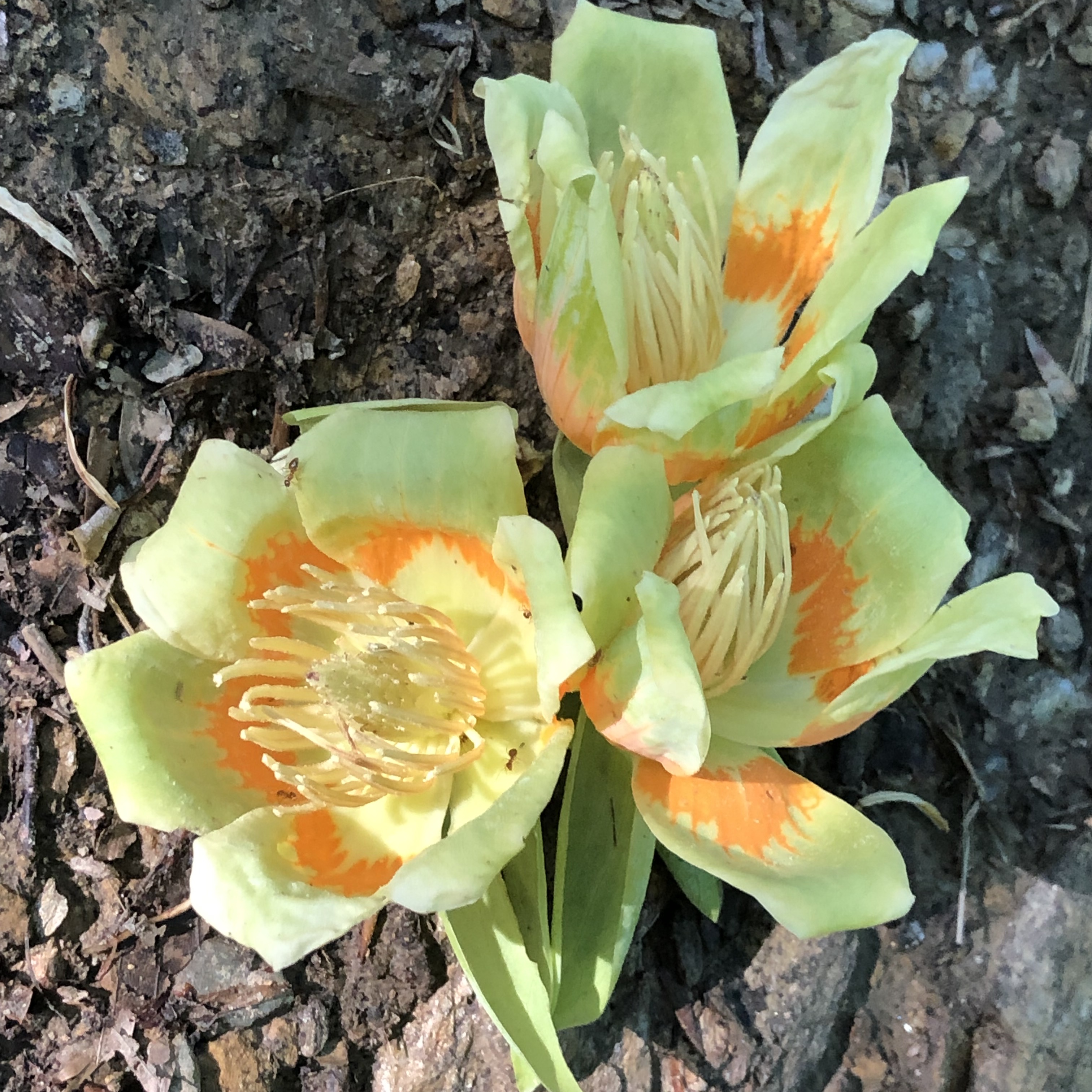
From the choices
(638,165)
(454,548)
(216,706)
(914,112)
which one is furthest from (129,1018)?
(914,112)

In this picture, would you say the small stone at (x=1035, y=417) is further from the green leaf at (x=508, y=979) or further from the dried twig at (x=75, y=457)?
the dried twig at (x=75, y=457)

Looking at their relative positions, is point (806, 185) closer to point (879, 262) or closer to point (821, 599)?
point (879, 262)

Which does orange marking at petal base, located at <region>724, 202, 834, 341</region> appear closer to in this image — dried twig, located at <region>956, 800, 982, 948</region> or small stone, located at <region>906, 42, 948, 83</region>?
small stone, located at <region>906, 42, 948, 83</region>

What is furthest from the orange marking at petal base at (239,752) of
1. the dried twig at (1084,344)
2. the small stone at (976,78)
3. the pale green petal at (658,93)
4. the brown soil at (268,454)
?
the small stone at (976,78)

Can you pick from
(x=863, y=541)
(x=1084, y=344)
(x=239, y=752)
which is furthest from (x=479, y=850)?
(x=1084, y=344)

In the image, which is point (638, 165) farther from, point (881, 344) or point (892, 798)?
point (892, 798)

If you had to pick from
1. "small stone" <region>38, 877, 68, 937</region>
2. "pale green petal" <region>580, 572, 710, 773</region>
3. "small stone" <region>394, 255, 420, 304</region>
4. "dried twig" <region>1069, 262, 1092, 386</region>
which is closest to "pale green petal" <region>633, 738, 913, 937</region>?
"pale green petal" <region>580, 572, 710, 773</region>
